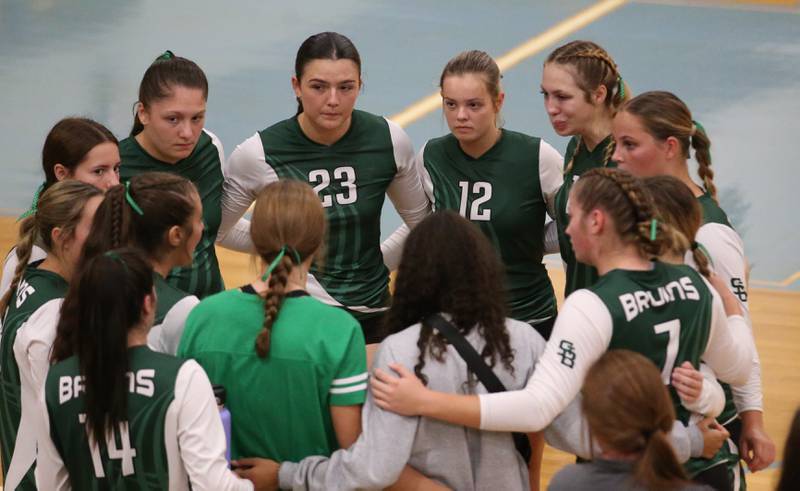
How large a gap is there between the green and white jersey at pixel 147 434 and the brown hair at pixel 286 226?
0.33 metres

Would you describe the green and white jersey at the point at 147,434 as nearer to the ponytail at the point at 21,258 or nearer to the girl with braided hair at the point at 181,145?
the ponytail at the point at 21,258

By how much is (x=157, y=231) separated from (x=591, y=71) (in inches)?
71.5

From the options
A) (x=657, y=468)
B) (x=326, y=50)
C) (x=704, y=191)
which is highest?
(x=326, y=50)

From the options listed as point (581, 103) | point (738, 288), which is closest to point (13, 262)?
point (581, 103)

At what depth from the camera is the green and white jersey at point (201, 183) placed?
15.0 ft

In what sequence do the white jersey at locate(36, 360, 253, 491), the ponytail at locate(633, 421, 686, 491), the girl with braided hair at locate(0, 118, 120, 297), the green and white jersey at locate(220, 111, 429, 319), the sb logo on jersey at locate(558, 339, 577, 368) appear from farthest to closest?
the green and white jersey at locate(220, 111, 429, 319)
the girl with braided hair at locate(0, 118, 120, 297)
the sb logo on jersey at locate(558, 339, 577, 368)
the white jersey at locate(36, 360, 253, 491)
the ponytail at locate(633, 421, 686, 491)

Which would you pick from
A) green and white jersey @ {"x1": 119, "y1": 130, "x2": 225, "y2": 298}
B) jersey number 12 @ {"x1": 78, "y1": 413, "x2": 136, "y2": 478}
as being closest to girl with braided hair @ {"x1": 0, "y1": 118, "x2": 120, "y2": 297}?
green and white jersey @ {"x1": 119, "y1": 130, "x2": 225, "y2": 298}

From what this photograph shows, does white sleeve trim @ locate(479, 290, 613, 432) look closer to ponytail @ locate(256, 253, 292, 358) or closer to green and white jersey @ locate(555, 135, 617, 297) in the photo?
ponytail @ locate(256, 253, 292, 358)

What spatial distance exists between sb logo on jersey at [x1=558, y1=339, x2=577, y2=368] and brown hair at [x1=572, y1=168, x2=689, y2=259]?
0.36 m

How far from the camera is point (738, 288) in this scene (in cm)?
372

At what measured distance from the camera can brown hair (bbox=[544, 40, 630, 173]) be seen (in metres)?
4.49

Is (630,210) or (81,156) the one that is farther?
(81,156)

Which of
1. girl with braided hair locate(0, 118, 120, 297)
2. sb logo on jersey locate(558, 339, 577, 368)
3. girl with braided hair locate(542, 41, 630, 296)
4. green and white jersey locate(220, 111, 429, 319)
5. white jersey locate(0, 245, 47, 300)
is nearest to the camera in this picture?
sb logo on jersey locate(558, 339, 577, 368)

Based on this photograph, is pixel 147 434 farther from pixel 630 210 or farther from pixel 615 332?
pixel 630 210
